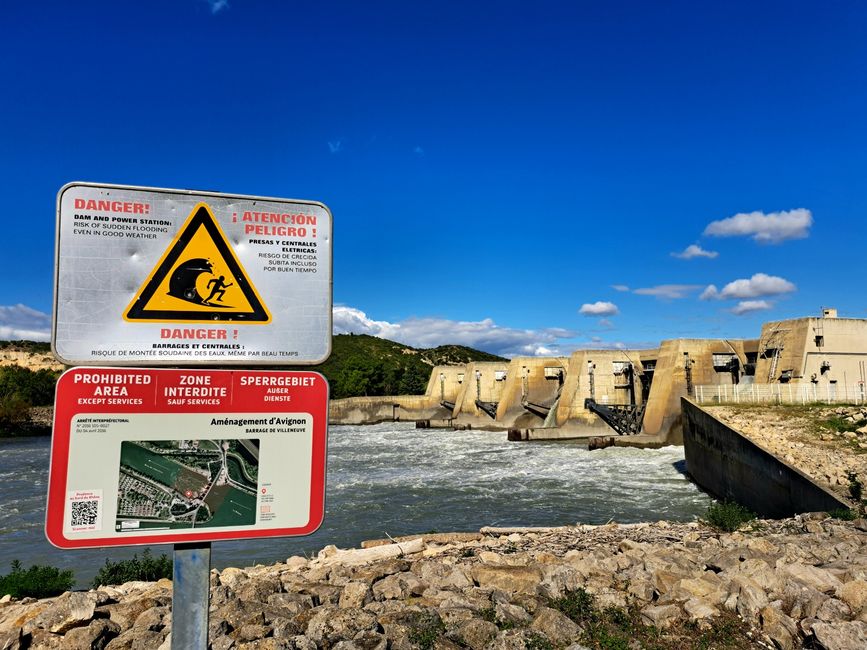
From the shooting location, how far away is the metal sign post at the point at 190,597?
175 cm

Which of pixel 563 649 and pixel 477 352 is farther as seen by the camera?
pixel 477 352

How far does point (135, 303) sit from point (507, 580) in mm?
4195

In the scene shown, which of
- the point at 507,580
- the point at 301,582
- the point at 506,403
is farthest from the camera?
the point at 506,403

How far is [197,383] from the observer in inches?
72.7

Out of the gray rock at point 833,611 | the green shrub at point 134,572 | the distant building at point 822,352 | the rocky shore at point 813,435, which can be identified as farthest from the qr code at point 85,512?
the distant building at point 822,352

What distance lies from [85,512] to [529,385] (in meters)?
40.5

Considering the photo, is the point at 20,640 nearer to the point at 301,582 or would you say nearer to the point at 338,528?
the point at 301,582

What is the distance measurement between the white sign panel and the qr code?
43cm

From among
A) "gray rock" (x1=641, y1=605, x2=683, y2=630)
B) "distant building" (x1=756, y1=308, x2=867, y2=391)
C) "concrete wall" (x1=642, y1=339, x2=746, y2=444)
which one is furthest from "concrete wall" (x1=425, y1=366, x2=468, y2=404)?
"gray rock" (x1=641, y1=605, x2=683, y2=630)

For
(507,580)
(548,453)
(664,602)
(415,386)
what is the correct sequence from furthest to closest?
(415,386)
(548,453)
(507,580)
(664,602)

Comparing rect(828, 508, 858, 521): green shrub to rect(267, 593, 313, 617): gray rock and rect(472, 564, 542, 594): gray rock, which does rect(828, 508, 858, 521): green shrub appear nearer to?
rect(472, 564, 542, 594): gray rock

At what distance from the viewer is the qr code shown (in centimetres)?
173

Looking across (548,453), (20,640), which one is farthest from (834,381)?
(20,640)

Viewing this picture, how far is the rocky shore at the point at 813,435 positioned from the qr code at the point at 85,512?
41.9 feet
